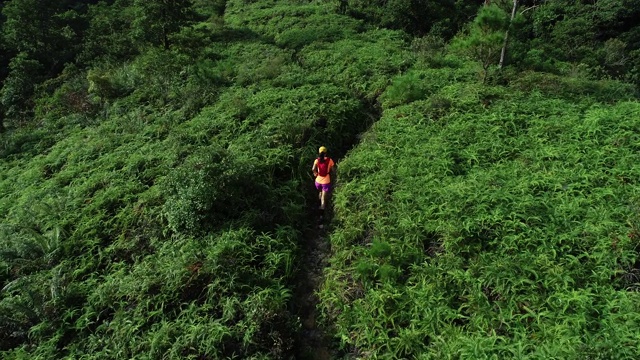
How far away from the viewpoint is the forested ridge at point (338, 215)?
22.7ft

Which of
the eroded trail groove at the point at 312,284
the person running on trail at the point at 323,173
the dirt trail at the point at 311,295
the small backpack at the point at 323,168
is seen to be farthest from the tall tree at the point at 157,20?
the dirt trail at the point at 311,295

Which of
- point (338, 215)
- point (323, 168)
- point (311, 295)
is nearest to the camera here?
point (311, 295)

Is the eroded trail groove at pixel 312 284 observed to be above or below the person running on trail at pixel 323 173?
below

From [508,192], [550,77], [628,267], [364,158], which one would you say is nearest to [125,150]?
[364,158]

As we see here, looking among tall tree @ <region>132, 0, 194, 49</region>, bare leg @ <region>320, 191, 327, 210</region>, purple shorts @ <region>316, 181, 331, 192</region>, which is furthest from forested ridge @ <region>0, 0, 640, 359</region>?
tall tree @ <region>132, 0, 194, 49</region>

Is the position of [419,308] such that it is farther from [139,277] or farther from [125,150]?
[125,150]

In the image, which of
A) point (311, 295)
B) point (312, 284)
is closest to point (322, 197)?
point (312, 284)

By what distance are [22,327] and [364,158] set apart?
913 cm

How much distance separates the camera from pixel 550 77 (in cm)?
1472

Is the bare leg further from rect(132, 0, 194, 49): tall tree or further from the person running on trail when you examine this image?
rect(132, 0, 194, 49): tall tree

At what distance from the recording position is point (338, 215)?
1014 cm

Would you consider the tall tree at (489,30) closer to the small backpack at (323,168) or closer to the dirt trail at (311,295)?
the small backpack at (323,168)

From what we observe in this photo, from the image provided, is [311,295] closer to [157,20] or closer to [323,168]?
[323,168]

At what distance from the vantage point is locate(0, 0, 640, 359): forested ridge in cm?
692
